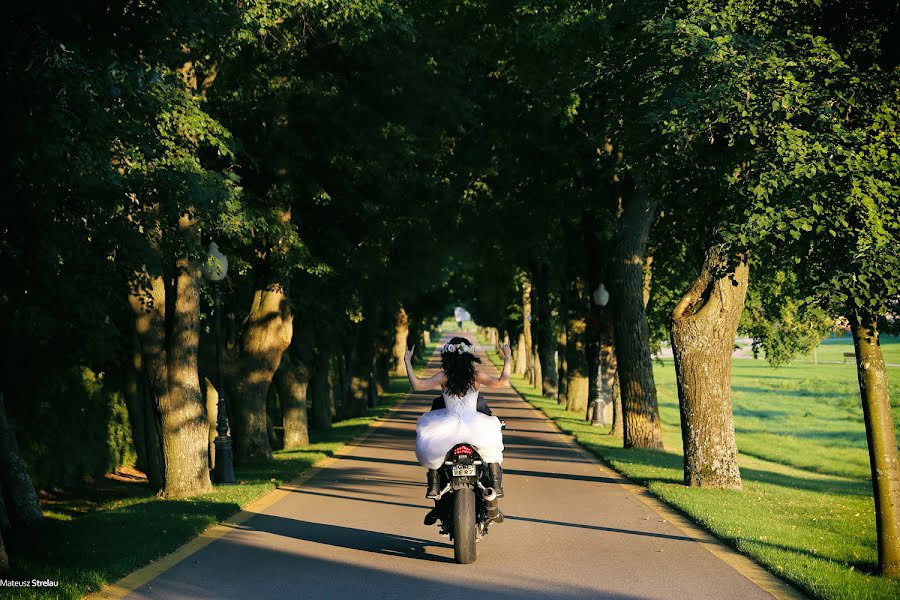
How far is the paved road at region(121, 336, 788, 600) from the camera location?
890 centimetres

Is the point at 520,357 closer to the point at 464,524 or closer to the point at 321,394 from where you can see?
the point at 321,394

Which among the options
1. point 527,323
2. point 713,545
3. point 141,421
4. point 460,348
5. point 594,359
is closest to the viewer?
point 460,348

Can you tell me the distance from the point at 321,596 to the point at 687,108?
622 cm

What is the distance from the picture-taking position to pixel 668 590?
8.84m

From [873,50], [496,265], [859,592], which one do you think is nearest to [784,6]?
[873,50]

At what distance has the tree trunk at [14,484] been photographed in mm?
15578

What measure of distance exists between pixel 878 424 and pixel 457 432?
149 inches

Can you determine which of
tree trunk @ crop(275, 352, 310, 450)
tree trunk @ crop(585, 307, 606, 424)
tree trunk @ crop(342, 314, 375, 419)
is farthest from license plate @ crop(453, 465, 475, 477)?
tree trunk @ crop(342, 314, 375, 419)

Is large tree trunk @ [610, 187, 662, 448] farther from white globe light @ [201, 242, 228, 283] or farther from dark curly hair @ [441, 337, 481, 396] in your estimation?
dark curly hair @ [441, 337, 481, 396]

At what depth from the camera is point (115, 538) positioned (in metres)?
11.4

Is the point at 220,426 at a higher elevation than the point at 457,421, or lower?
lower

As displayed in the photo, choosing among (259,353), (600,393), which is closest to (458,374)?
(259,353)

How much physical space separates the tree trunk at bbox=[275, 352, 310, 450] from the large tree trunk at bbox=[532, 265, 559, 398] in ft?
53.5

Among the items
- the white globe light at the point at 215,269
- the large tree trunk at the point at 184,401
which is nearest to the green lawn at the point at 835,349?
the white globe light at the point at 215,269
